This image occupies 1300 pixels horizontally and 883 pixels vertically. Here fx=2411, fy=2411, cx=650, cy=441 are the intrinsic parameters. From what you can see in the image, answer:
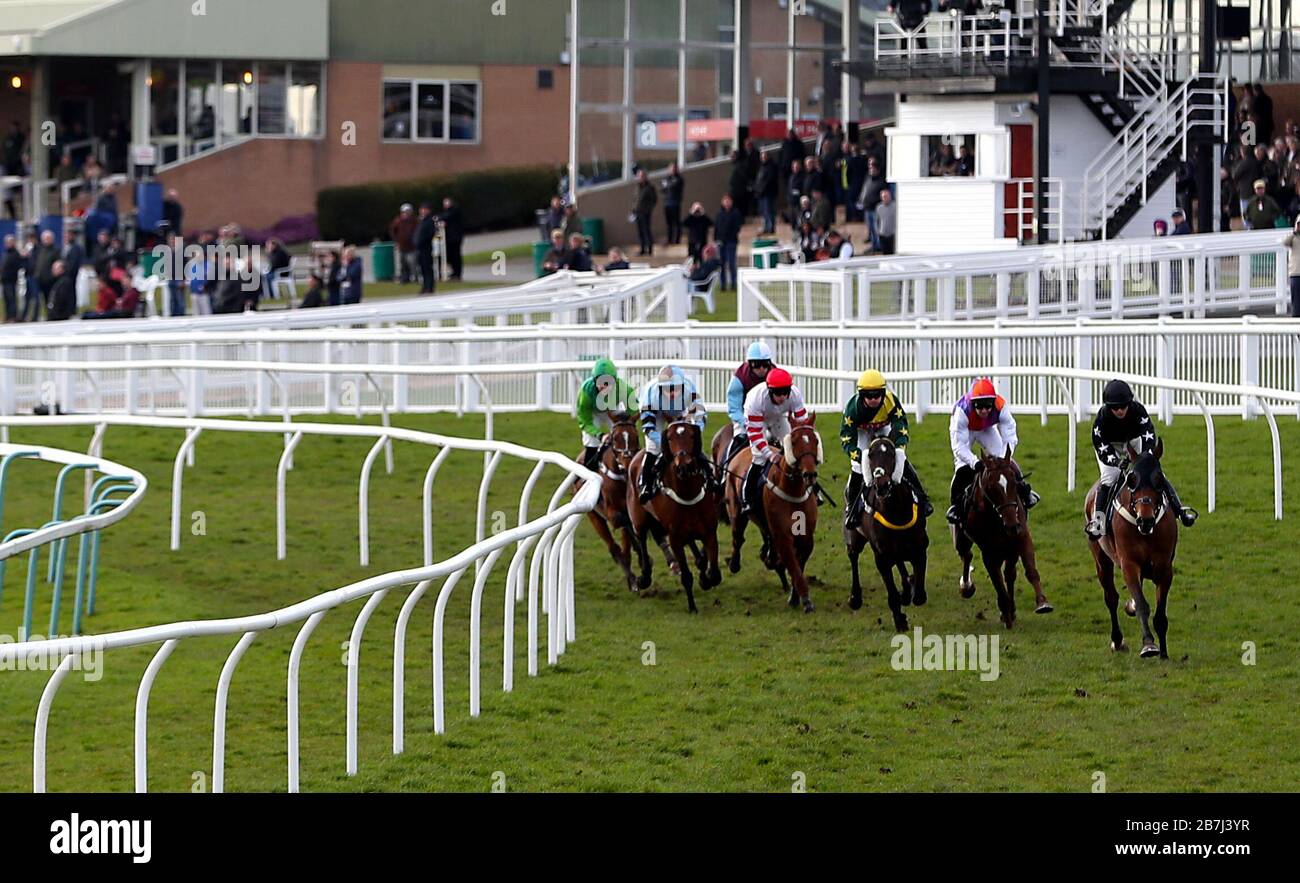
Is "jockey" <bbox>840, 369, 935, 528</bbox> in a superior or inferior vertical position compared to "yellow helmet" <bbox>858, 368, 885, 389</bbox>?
inferior

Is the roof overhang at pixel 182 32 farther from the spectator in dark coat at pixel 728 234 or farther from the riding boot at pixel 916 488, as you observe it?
the riding boot at pixel 916 488

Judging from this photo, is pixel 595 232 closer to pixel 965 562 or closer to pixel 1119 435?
pixel 965 562

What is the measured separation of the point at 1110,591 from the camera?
1032 cm

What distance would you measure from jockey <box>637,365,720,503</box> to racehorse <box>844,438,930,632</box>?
40.5 inches

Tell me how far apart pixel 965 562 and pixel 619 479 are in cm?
184

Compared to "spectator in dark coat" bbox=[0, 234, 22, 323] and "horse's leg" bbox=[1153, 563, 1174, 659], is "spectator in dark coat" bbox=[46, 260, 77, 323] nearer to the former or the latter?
"spectator in dark coat" bbox=[0, 234, 22, 323]

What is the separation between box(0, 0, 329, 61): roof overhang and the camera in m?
39.6

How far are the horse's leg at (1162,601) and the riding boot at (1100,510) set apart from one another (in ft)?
1.16

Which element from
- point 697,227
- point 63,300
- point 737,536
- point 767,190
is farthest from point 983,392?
point 767,190

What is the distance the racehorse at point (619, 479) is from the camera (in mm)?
12070

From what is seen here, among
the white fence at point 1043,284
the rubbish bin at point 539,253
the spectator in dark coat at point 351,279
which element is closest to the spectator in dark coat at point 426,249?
the rubbish bin at point 539,253

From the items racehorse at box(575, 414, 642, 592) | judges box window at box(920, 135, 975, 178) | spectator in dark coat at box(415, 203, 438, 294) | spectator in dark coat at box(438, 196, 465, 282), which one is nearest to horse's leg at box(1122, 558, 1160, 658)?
racehorse at box(575, 414, 642, 592)

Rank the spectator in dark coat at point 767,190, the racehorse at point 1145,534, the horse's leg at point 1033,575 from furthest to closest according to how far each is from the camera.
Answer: the spectator in dark coat at point 767,190 < the horse's leg at point 1033,575 < the racehorse at point 1145,534

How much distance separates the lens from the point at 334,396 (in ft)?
56.2
